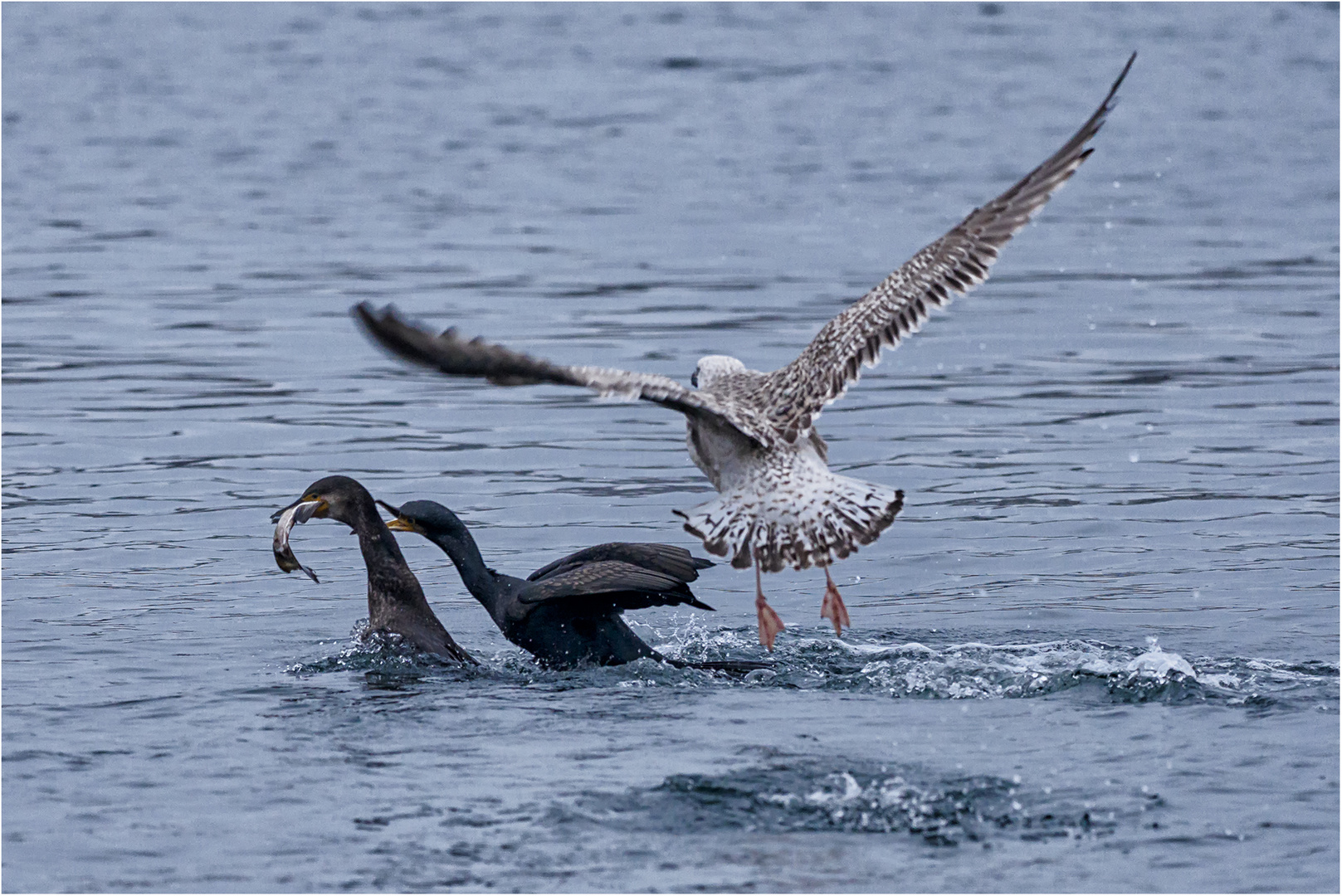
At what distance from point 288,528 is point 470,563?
86 cm

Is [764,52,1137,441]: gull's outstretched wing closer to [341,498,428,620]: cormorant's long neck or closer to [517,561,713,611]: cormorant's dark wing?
[517,561,713,611]: cormorant's dark wing

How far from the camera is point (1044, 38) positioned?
4031 cm

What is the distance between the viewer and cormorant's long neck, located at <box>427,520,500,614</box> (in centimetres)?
940

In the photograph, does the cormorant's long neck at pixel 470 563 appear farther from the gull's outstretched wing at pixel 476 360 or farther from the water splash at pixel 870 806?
the water splash at pixel 870 806

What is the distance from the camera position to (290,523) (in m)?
9.55

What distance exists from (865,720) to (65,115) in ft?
87.3

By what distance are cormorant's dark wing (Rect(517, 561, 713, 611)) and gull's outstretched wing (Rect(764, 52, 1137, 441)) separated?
84cm

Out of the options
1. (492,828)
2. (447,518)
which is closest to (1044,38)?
(447,518)

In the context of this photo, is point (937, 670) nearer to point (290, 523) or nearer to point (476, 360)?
point (476, 360)

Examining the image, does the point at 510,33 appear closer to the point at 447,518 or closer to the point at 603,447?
the point at 603,447

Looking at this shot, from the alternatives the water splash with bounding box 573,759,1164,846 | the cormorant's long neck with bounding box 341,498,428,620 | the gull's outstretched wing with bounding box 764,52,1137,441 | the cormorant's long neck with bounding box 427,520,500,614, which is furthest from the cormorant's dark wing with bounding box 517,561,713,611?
the water splash with bounding box 573,759,1164,846

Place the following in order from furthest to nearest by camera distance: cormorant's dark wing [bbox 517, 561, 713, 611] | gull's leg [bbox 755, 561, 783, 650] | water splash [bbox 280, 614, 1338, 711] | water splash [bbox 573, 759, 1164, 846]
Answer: gull's leg [bbox 755, 561, 783, 650]
cormorant's dark wing [bbox 517, 561, 713, 611]
water splash [bbox 280, 614, 1338, 711]
water splash [bbox 573, 759, 1164, 846]

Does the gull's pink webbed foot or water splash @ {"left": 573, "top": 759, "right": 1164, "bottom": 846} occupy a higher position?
the gull's pink webbed foot

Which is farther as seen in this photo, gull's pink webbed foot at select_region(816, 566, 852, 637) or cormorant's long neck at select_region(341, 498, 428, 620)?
cormorant's long neck at select_region(341, 498, 428, 620)
